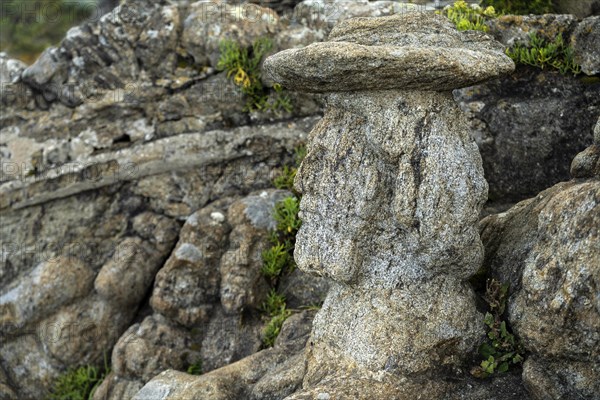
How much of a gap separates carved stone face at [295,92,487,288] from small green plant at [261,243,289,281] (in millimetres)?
1780

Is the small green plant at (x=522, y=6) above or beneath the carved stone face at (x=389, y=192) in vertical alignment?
above

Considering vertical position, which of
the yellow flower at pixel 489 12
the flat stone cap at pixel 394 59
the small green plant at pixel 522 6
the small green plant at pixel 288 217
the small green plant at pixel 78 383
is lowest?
the small green plant at pixel 78 383

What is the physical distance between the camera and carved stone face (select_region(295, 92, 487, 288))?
4461 millimetres

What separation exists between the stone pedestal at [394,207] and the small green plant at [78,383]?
3.16 metres

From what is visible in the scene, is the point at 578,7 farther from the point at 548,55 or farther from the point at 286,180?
the point at 286,180

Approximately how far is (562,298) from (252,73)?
175 inches

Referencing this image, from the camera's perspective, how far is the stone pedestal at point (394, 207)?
443 cm

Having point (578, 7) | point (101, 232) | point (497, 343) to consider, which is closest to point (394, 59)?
point (497, 343)

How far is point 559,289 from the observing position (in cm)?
406

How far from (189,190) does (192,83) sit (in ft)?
3.91

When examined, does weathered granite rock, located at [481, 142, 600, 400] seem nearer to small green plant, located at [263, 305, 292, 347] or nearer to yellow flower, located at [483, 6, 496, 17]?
small green plant, located at [263, 305, 292, 347]

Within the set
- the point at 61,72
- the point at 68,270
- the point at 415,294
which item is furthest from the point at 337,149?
the point at 61,72

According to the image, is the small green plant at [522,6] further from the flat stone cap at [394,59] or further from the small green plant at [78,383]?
the small green plant at [78,383]

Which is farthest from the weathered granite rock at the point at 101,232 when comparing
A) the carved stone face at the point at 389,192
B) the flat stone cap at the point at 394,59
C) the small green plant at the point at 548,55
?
the flat stone cap at the point at 394,59
